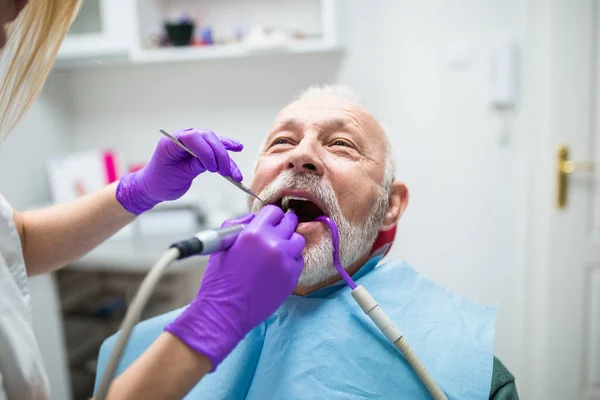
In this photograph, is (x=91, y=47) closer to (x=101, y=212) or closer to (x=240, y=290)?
(x=101, y=212)

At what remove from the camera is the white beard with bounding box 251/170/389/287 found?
3.33 ft

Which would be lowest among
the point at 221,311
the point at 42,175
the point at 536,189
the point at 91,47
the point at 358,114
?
the point at 536,189

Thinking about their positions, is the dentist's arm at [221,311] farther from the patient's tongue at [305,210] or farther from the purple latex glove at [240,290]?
the patient's tongue at [305,210]

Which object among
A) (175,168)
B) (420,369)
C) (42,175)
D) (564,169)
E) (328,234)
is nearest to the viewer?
(420,369)

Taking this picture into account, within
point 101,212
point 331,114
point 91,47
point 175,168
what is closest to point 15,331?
point 101,212

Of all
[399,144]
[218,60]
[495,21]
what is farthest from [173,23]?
[495,21]

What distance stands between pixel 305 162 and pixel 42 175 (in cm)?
A: 223

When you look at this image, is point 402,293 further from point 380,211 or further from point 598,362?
point 598,362

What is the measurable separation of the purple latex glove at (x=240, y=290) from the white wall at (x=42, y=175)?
5.82 feet

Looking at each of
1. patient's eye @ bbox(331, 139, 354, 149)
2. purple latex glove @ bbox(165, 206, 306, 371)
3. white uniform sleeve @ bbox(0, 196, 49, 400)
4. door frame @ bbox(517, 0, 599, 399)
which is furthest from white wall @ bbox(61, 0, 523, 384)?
white uniform sleeve @ bbox(0, 196, 49, 400)

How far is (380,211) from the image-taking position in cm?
117

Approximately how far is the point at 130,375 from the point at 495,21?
6.98 ft

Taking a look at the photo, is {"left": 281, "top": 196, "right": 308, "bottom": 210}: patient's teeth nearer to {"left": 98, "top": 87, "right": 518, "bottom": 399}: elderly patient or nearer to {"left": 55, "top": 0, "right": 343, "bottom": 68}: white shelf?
{"left": 98, "top": 87, "right": 518, "bottom": 399}: elderly patient

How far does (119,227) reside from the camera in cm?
120
